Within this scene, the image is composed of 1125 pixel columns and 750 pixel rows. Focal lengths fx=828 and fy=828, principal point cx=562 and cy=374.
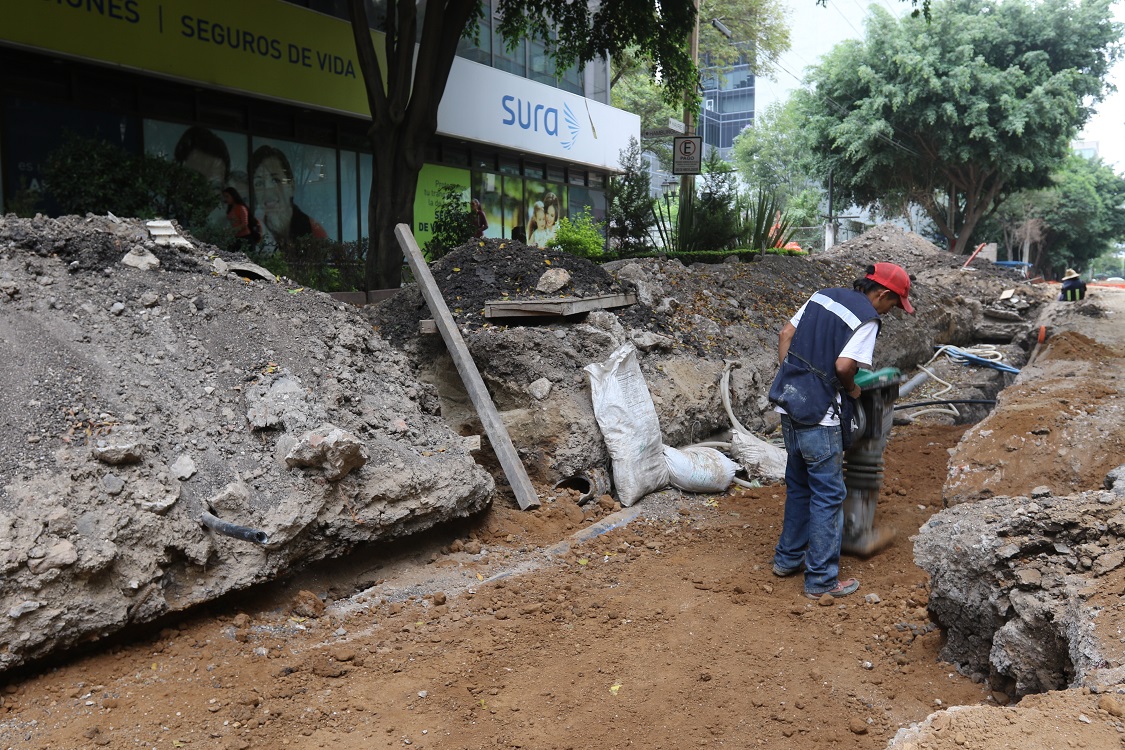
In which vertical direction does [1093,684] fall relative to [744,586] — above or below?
above

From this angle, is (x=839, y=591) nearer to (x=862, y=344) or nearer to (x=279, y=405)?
(x=862, y=344)

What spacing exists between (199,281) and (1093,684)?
16.7 feet

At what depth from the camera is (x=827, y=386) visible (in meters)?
4.26

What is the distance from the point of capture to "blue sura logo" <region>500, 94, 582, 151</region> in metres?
17.3

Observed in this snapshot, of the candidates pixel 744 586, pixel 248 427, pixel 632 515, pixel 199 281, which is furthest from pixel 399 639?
pixel 199 281

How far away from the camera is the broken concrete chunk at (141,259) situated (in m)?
5.24

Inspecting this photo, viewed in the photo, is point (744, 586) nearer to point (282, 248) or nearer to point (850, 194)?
point (282, 248)

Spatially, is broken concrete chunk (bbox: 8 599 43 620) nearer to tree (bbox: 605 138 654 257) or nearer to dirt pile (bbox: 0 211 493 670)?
dirt pile (bbox: 0 211 493 670)

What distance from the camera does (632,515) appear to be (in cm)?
585

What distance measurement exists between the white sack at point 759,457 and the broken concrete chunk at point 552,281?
6.47 feet

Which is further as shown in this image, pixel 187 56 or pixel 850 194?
pixel 850 194

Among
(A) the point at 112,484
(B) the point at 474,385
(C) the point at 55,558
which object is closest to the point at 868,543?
(B) the point at 474,385

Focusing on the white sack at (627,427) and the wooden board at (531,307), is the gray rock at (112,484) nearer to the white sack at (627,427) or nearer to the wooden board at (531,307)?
the white sack at (627,427)

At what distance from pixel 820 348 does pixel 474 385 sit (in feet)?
8.67
